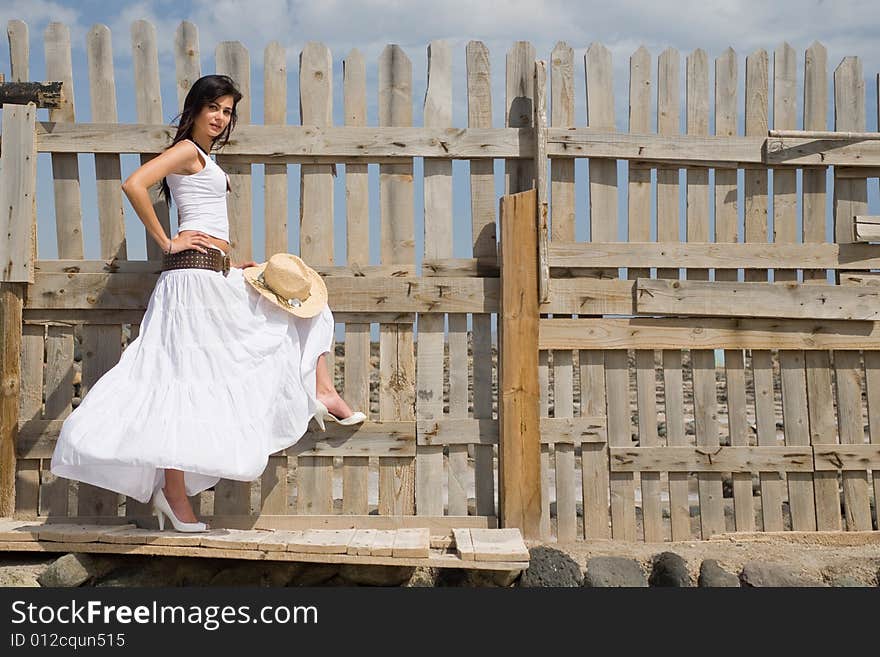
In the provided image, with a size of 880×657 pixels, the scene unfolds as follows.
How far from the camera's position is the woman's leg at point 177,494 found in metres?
4.43

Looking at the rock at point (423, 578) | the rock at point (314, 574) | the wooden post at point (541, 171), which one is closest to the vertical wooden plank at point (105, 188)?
the rock at point (314, 574)

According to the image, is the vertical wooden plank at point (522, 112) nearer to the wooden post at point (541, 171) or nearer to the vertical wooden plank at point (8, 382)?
the wooden post at point (541, 171)

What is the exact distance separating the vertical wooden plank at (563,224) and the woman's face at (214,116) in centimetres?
191

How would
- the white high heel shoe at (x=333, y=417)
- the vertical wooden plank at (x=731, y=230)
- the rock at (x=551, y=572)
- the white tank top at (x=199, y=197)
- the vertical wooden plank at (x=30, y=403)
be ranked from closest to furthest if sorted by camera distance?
1. the rock at (x=551, y=572)
2. the white tank top at (x=199, y=197)
3. the white high heel shoe at (x=333, y=417)
4. the vertical wooden plank at (x=30, y=403)
5. the vertical wooden plank at (x=731, y=230)

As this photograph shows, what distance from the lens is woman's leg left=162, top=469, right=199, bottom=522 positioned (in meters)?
4.43

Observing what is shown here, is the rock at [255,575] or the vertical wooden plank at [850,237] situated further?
the vertical wooden plank at [850,237]

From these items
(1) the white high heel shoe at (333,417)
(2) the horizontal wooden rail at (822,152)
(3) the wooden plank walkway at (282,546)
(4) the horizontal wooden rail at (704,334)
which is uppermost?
(2) the horizontal wooden rail at (822,152)

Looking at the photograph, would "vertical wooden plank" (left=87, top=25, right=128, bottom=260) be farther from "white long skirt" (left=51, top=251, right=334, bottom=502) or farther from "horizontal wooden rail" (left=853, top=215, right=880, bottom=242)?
"horizontal wooden rail" (left=853, top=215, right=880, bottom=242)

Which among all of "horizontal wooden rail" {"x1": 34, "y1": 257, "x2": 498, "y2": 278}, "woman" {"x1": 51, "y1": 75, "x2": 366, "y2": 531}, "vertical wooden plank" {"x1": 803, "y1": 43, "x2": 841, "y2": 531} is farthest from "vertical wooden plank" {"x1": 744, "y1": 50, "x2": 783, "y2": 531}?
"woman" {"x1": 51, "y1": 75, "x2": 366, "y2": 531}

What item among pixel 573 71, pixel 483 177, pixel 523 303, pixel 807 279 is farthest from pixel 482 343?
pixel 807 279

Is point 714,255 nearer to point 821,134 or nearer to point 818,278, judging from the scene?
point 818,278

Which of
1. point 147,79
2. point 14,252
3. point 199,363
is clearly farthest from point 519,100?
point 14,252

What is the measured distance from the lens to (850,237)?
18.0 feet

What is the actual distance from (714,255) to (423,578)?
257 cm
